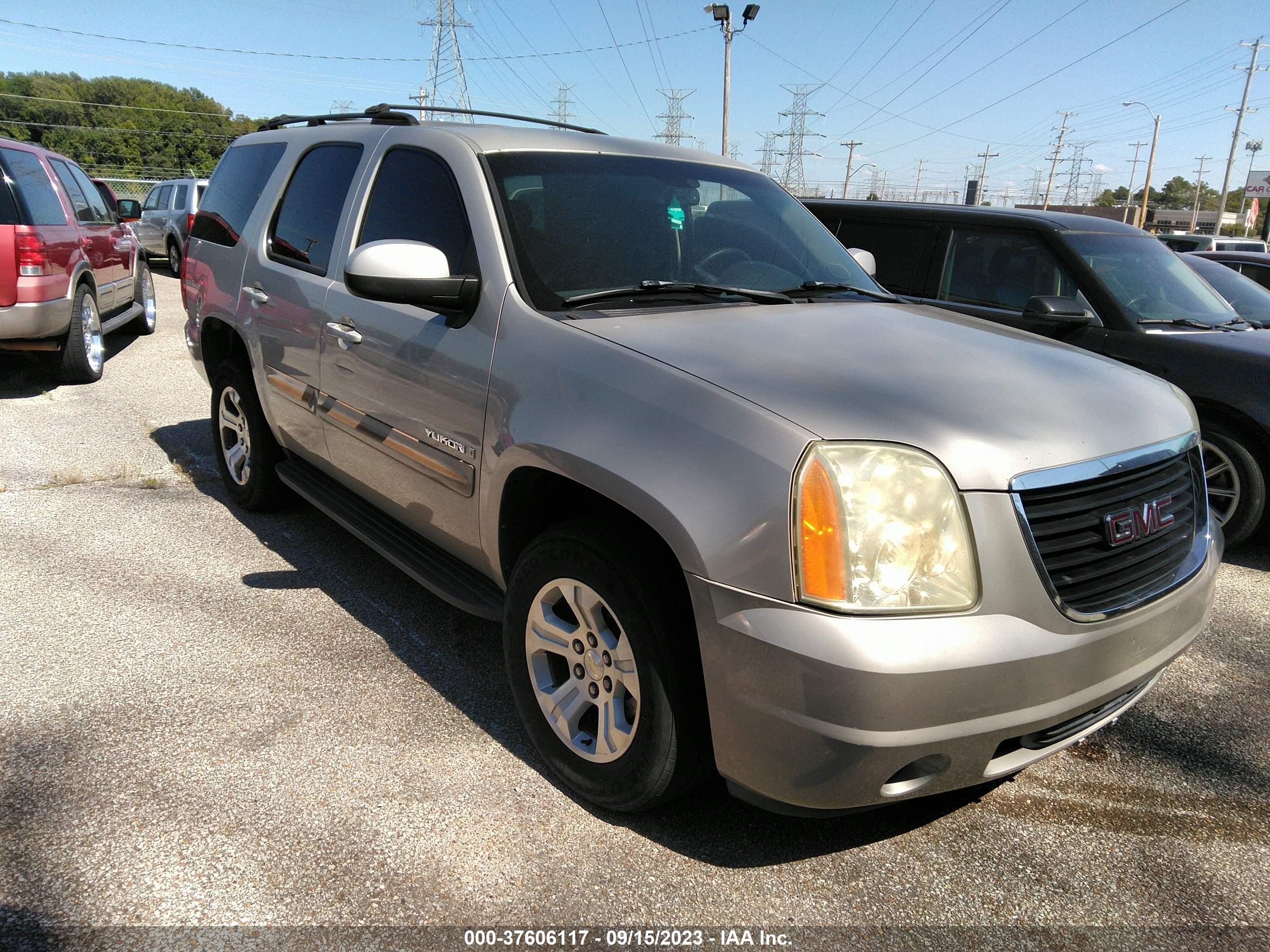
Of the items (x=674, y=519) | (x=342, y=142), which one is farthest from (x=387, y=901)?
(x=342, y=142)

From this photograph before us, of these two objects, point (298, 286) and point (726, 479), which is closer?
point (726, 479)

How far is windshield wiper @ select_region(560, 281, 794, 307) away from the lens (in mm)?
2830

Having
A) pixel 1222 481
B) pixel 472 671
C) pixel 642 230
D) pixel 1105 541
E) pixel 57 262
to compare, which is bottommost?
pixel 472 671

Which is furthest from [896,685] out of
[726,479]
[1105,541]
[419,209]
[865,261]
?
[865,261]

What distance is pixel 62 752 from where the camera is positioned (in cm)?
274

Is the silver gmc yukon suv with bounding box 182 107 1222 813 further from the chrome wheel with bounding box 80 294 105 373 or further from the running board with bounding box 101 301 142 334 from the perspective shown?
the running board with bounding box 101 301 142 334

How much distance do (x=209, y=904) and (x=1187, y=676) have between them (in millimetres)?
3571

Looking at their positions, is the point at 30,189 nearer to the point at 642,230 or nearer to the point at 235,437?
the point at 235,437

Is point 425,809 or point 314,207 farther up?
point 314,207

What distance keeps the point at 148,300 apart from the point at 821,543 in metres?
11.1

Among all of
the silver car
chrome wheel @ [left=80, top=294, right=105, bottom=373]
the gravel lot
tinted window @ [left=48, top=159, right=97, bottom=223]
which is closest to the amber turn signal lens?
the gravel lot

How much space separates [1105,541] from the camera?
2197 mm

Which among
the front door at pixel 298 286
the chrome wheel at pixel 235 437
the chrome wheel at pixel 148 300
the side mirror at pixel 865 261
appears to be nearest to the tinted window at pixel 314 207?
the front door at pixel 298 286

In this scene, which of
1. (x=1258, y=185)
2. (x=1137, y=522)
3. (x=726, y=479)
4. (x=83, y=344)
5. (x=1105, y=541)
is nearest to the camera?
(x=726, y=479)
